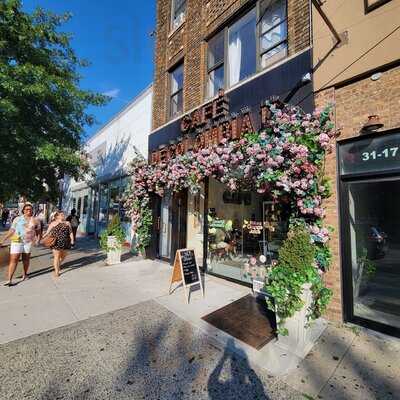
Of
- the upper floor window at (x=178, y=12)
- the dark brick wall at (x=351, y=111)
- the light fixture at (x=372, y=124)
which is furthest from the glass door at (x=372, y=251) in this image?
the upper floor window at (x=178, y=12)

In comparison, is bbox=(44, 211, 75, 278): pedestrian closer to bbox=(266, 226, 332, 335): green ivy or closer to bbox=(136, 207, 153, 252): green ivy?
bbox=(136, 207, 153, 252): green ivy

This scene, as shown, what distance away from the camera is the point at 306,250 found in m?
3.58

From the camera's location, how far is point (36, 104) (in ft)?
25.8

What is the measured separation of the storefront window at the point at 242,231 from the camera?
5895 mm

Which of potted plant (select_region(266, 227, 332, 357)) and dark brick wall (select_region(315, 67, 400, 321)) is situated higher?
dark brick wall (select_region(315, 67, 400, 321))

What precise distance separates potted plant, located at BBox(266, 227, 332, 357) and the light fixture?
6.67 feet

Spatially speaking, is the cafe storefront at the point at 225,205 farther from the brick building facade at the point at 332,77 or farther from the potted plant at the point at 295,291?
the potted plant at the point at 295,291

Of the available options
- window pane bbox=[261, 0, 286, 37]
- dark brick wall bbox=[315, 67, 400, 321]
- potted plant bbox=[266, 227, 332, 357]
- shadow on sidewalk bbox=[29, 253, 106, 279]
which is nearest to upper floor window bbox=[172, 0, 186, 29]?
window pane bbox=[261, 0, 286, 37]

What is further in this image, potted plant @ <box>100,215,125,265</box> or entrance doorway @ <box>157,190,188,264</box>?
potted plant @ <box>100,215,125,265</box>

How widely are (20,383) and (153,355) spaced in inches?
57.6

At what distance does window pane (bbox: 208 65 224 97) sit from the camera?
761 cm

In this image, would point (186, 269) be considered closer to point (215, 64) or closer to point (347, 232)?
point (347, 232)

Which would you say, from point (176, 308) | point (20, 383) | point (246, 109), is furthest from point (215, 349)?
point (246, 109)

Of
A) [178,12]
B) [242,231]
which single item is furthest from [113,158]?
[242,231]
